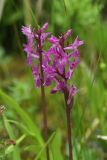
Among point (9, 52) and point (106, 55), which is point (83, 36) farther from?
point (9, 52)

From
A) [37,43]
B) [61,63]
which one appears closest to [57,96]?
[37,43]

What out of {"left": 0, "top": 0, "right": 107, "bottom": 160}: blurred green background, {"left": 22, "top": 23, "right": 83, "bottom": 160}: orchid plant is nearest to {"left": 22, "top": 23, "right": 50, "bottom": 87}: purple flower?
{"left": 22, "top": 23, "right": 83, "bottom": 160}: orchid plant

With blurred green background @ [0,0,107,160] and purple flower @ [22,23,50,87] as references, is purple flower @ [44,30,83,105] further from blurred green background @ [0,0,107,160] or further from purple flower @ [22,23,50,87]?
blurred green background @ [0,0,107,160]

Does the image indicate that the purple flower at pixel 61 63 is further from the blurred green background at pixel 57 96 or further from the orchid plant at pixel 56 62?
the blurred green background at pixel 57 96

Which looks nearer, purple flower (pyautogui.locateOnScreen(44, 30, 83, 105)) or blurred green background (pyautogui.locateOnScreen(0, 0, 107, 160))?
purple flower (pyautogui.locateOnScreen(44, 30, 83, 105))

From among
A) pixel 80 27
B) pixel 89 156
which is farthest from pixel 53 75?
pixel 80 27

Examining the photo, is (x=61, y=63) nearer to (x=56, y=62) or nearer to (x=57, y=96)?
(x=56, y=62)
